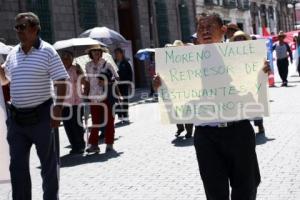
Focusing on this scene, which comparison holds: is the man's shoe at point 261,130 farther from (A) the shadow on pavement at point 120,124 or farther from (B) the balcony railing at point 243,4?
(B) the balcony railing at point 243,4

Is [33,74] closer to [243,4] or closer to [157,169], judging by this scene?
[157,169]

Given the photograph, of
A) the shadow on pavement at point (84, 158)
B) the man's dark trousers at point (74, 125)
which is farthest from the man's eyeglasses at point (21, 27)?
the man's dark trousers at point (74, 125)

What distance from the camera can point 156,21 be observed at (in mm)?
27875

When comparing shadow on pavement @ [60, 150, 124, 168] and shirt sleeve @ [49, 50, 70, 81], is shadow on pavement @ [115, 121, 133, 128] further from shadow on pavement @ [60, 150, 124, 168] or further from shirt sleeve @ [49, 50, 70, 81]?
shirt sleeve @ [49, 50, 70, 81]

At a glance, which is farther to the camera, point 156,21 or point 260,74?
point 156,21

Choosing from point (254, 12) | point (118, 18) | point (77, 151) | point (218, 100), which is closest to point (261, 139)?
point (77, 151)

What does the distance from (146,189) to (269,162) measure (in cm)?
179

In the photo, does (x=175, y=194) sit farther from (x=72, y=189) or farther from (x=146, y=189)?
(x=72, y=189)

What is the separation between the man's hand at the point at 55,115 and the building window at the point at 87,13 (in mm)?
16723

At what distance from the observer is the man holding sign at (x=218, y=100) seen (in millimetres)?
3963

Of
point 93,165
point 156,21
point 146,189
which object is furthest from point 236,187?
point 156,21

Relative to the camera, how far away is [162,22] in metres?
28.4

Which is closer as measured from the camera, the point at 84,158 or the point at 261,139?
the point at 84,158

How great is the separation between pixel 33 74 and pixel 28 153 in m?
0.71
